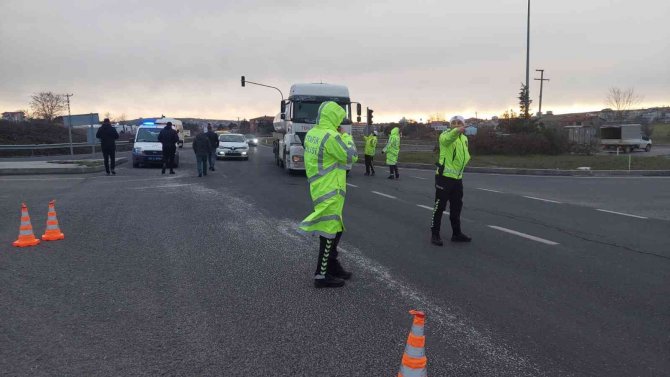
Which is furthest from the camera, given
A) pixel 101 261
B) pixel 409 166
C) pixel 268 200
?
pixel 409 166

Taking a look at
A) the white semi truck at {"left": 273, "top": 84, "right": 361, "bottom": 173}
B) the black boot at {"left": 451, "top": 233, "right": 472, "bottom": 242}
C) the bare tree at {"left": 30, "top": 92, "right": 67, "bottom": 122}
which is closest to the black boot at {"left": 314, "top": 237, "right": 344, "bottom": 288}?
the black boot at {"left": 451, "top": 233, "right": 472, "bottom": 242}

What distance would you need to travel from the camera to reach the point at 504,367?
11.8ft

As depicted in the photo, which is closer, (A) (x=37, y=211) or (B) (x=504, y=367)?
(B) (x=504, y=367)

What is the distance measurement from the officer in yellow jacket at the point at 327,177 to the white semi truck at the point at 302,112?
12.7m

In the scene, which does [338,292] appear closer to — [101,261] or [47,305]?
[47,305]

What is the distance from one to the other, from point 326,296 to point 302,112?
46.7ft

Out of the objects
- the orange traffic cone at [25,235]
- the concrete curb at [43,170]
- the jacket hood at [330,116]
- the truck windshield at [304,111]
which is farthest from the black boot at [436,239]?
the concrete curb at [43,170]

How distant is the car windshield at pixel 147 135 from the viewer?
73.5 ft

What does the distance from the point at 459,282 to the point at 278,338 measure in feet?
7.69

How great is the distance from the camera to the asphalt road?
3727mm

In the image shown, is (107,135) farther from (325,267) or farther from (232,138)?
(325,267)

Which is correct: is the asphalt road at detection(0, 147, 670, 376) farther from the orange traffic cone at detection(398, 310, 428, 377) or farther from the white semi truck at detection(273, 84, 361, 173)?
the white semi truck at detection(273, 84, 361, 173)

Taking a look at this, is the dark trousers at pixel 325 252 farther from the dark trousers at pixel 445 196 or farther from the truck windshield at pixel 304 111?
the truck windshield at pixel 304 111

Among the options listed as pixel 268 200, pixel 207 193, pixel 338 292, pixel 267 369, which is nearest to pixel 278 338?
pixel 267 369
